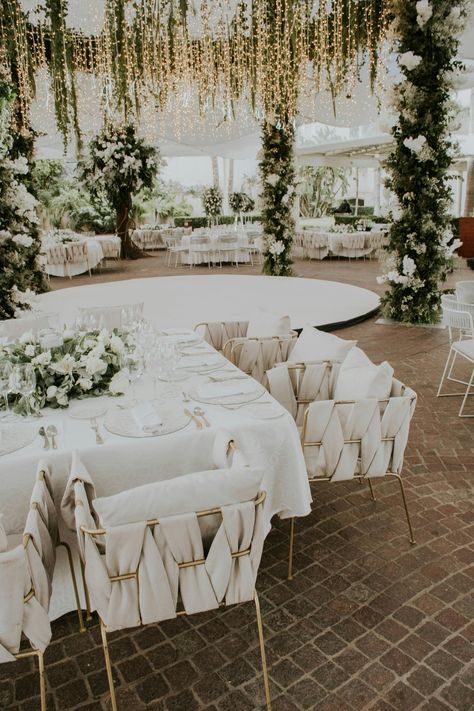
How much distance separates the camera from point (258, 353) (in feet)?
14.2

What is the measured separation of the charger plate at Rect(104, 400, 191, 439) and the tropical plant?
68.5ft

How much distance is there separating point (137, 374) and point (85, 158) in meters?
13.2

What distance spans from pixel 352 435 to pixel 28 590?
5.62ft

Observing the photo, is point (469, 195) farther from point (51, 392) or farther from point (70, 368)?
point (51, 392)

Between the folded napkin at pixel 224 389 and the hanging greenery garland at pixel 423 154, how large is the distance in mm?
5119

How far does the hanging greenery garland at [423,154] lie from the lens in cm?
691

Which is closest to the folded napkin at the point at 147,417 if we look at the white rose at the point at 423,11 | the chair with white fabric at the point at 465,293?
the chair with white fabric at the point at 465,293

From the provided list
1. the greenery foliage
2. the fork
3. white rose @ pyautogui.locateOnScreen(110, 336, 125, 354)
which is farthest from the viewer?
the greenery foliage

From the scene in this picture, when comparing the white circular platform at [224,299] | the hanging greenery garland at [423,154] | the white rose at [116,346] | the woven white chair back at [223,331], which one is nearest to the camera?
the white rose at [116,346]

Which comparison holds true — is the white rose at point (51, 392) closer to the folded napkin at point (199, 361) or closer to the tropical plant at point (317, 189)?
the folded napkin at point (199, 361)

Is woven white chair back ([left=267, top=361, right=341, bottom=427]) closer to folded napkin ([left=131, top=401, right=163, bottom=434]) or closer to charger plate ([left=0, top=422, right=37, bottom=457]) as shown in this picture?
folded napkin ([left=131, top=401, right=163, bottom=434])

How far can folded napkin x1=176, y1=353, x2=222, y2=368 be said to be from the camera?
367 cm

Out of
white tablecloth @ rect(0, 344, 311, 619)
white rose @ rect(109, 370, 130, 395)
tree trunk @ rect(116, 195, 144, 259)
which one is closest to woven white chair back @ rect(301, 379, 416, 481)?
white tablecloth @ rect(0, 344, 311, 619)

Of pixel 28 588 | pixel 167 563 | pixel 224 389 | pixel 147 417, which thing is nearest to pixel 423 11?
pixel 224 389
